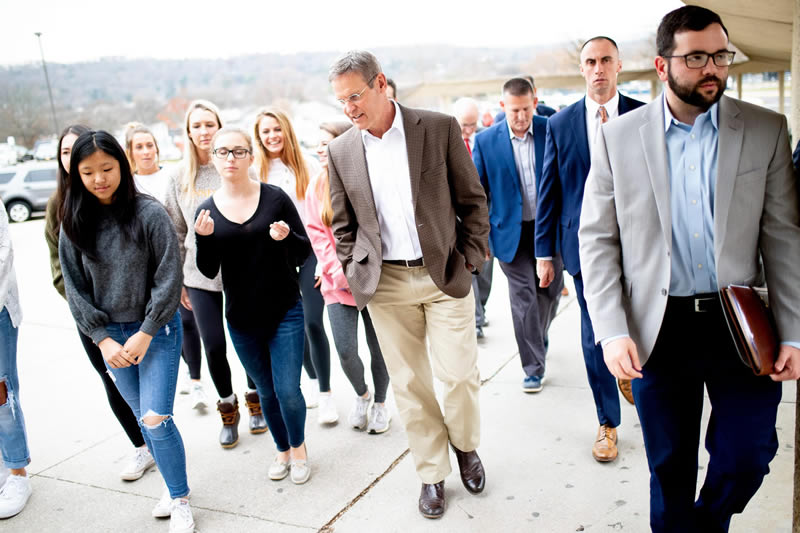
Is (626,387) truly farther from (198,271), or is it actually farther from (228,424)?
(198,271)

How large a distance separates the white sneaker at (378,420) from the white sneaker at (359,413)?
79mm

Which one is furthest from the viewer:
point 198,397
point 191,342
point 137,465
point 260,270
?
point 198,397

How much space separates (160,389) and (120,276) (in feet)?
1.91

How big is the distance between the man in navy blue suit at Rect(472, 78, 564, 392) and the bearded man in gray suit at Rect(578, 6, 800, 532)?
81.6 inches

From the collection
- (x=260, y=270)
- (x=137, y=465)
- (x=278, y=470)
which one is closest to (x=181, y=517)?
(x=278, y=470)

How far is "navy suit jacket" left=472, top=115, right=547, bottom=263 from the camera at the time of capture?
173 inches

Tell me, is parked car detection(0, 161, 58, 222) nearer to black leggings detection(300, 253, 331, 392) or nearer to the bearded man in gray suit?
black leggings detection(300, 253, 331, 392)

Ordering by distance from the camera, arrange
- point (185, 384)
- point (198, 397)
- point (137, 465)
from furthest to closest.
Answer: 1. point (185, 384)
2. point (198, 397)
3. point (137, 465)

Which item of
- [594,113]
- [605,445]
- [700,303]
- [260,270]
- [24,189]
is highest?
[594,113]

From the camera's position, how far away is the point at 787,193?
2066 mm

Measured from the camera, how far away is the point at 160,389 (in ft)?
10.3

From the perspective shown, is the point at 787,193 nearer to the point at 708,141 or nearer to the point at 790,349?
the point at 708,141

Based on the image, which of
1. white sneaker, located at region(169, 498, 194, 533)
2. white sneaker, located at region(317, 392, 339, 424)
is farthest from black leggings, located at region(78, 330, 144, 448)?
white sneaker, located at region(317, 392, 339, 424)

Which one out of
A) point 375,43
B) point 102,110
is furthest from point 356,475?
point 375,43
